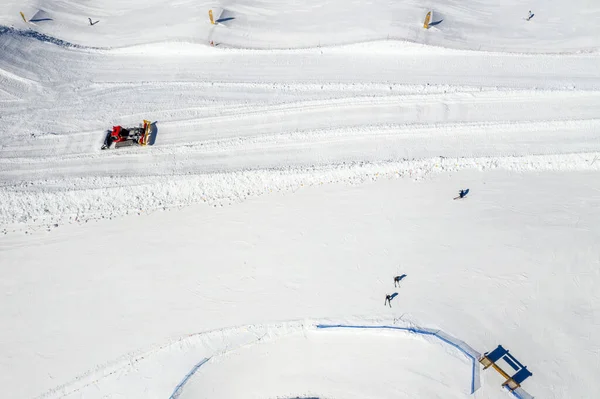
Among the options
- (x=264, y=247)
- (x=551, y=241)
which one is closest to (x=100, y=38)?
(x=264, y=247)

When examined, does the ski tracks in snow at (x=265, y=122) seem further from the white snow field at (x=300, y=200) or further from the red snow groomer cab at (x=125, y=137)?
the red snow groomer cab at (x=125, y=137)

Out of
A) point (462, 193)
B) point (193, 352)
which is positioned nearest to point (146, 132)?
point (193, 352)

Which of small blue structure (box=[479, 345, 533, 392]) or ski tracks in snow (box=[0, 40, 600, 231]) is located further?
ski tracks in snow (box=[0, 40, 600, 231])

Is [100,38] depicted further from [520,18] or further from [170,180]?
[520,18]

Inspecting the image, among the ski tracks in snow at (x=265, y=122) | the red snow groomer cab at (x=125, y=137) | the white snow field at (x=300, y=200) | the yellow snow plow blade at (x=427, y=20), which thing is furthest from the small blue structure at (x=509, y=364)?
the red snow groomer cab at (x=125, y=137)

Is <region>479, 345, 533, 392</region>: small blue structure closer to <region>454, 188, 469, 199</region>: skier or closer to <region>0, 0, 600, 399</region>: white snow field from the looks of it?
<region>0, 0, 600, 399</region>: white snow field

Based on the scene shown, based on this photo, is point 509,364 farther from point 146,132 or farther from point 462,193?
point 146,132

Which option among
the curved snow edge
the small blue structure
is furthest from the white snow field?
the small blue structure
